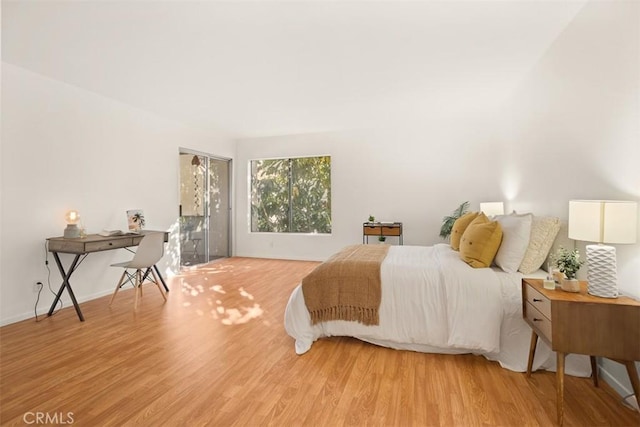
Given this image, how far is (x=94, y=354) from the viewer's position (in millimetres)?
2391

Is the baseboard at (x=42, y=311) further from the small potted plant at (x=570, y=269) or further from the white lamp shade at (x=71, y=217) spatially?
the small potted plant at (x=570, y=269)

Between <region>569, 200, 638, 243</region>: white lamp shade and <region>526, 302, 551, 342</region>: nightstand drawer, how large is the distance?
0.53m

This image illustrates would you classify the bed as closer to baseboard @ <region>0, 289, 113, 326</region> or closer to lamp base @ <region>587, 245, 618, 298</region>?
lamp base @ <region>587, 245, 618, 298</region>

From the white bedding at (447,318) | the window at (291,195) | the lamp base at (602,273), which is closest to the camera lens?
the lamp base at (602,273)

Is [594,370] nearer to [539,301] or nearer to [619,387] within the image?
[619,387]

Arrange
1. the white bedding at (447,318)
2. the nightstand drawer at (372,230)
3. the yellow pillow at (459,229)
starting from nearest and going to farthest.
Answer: the white bedding at (447,318)
the yellow pillow at (459,229)
the nightstand drawer at (372,230)

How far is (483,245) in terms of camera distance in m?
2.55

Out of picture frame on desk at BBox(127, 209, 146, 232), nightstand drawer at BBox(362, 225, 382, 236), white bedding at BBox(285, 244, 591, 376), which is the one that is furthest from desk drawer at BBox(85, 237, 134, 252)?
nightstand drawer at BBox(362, 225, 382, 236)

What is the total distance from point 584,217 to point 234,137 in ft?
19.8

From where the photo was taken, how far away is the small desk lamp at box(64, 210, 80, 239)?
10.9ft

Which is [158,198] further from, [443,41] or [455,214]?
[455,214]

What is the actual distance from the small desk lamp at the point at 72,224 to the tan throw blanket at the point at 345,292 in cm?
270

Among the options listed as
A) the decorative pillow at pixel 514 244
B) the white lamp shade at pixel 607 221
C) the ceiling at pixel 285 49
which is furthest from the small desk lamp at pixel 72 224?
the white lamp shade at pixel 607 221

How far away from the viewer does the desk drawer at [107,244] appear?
3.15 meters
